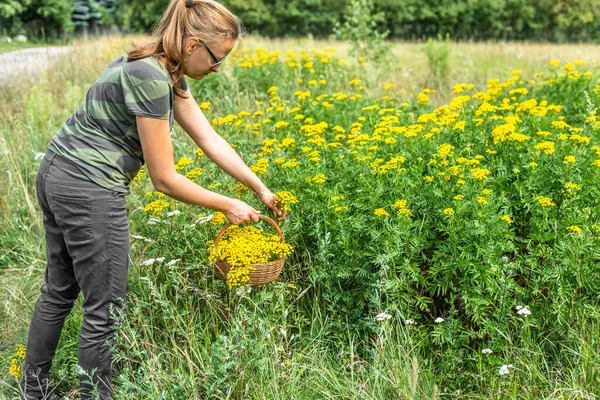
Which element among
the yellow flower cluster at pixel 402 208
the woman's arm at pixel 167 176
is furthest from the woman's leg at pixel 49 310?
the yellow flower cluster at pixel 402 208

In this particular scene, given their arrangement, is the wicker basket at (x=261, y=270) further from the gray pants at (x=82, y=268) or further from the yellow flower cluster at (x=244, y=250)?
the gray pants at (x=82, y=268)

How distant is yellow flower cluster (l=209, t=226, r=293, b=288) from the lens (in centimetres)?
245

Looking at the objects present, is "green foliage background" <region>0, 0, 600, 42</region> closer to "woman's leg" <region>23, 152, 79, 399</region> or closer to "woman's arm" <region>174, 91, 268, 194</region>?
"woman's arm" <region>174, 91, 268, 194</region>

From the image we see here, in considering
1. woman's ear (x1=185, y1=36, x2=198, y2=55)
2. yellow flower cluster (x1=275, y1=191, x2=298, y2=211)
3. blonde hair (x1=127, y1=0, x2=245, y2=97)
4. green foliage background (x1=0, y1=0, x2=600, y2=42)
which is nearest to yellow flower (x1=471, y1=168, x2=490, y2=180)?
yellow flower cluster (x1=275, y1=191, x2=298, y2=211)

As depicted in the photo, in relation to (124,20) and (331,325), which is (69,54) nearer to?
(331,325)

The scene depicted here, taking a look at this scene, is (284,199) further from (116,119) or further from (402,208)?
(116,119)

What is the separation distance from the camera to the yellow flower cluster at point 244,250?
245cm

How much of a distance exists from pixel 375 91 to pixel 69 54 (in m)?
5.07

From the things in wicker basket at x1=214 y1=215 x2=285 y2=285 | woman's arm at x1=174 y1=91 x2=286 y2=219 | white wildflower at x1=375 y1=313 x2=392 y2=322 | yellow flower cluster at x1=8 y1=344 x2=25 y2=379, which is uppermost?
woman's arm at x1=174 y1=91 x2=286 y2=219

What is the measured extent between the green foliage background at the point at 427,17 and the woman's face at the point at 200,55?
76.4ft

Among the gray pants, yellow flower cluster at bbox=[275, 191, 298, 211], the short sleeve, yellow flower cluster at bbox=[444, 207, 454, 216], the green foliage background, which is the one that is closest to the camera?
the short sleeve

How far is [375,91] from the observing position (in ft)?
20.7

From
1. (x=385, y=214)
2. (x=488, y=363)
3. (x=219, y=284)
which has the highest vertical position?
(x=385, y=214)

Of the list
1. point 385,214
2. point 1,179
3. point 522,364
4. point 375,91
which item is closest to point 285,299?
point 385,214
